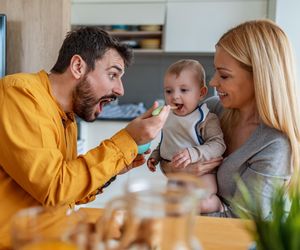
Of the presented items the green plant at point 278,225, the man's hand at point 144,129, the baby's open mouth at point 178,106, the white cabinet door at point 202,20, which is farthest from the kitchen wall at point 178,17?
the green plant at point 278,225

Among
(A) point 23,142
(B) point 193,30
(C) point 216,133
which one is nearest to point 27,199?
(A) point 23,142

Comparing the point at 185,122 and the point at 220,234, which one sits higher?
the point at 185,122

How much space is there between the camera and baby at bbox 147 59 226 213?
1.36 m

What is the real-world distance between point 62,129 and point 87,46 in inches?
11.1

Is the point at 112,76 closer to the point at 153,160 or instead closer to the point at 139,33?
the point at 153,160

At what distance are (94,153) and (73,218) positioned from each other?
46 cm

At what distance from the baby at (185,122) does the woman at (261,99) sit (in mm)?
126

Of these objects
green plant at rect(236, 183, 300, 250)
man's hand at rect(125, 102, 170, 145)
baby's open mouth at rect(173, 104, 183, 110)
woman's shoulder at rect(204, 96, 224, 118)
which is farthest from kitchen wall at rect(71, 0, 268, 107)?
green plant at rect(236, 183, 300, 250)

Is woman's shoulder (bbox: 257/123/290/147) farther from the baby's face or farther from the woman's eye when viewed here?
the woman's eye

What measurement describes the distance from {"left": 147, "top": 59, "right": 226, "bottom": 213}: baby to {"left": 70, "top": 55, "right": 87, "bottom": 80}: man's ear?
433 mm

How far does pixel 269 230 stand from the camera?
54 centimetres

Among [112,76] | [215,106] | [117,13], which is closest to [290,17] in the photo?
[117,13]

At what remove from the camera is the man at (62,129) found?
0.95 m

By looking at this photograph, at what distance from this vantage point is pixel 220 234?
962 millimetres
